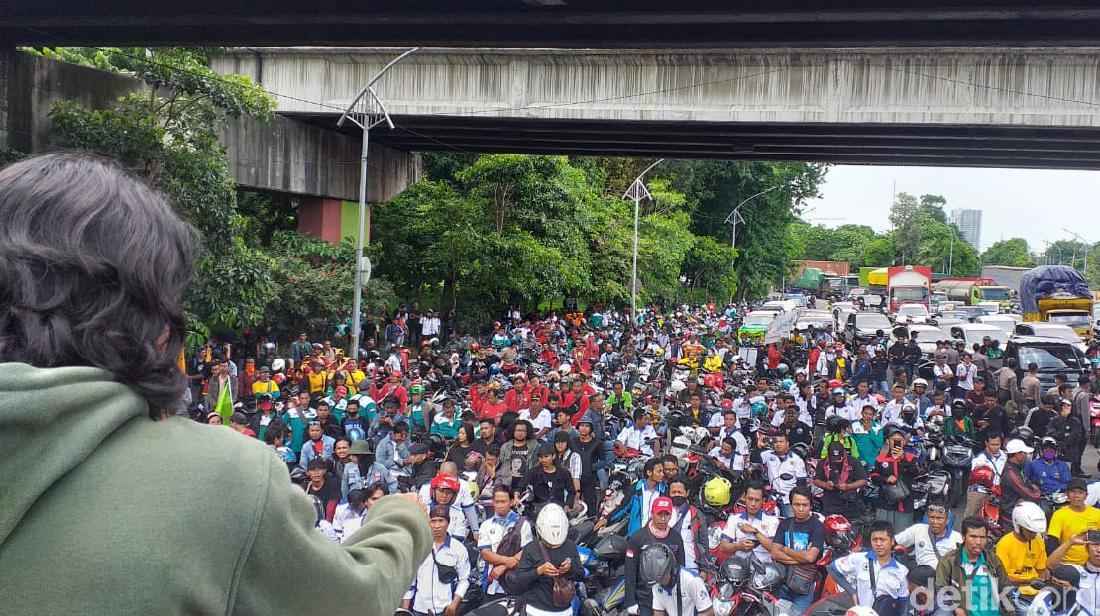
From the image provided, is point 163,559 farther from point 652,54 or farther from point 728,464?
point 652,54

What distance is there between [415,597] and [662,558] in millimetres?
1932

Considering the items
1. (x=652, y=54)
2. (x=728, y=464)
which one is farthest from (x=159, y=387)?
(x=652, y=54)

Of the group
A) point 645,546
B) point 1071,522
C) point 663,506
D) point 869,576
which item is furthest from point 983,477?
point 645,546

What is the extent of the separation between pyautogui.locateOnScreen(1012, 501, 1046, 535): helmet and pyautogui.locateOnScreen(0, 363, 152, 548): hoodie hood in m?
7.63

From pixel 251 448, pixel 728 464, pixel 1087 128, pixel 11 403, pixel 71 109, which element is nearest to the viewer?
pixel 11 403

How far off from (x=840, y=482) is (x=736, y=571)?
10.8 ft

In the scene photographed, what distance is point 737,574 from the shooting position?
7090 mm

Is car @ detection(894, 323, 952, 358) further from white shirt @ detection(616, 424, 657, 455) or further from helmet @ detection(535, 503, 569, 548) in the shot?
helmet @ detection(535, 503, 569, 548)

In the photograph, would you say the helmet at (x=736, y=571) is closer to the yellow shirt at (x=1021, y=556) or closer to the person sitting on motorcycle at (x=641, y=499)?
the person sitting on motorcycle at (x=641, y=499)

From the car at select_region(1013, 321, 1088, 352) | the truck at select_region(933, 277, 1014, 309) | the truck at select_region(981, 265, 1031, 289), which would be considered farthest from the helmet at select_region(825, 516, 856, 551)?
the truck at select_region(981, 265, 1031, 289)

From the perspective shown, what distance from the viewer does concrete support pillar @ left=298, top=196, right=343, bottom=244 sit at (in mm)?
24578

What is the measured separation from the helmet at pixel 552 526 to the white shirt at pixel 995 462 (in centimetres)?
519

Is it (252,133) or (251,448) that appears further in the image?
(252,133)

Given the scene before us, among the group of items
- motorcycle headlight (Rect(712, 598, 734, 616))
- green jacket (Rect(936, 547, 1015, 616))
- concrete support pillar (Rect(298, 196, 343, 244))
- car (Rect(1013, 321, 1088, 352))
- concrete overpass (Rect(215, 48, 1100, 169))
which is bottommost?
motorcycle headlight (Rect(712, 598, 734, 616))
